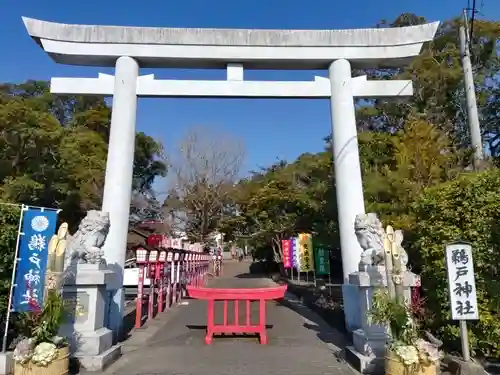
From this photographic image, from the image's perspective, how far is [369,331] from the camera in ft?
21.6

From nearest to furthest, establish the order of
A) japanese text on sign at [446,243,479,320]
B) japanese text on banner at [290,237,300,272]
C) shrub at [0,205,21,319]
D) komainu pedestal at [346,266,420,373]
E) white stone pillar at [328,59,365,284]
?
japanese text on sign at [446,243,479,320], komainu pedestal at [346,266,420,373], shrub at [0,205,21,319], white stone pillar at [328,59,365,284], japanese text on banner at [290,237,300,272]

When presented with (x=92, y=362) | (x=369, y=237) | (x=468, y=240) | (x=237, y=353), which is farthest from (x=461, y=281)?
(x=92, y=362)

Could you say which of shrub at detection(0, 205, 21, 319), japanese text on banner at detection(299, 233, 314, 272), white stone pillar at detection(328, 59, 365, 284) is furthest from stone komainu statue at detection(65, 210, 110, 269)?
japanese text on banner at detection(299, 233, 314, 272)

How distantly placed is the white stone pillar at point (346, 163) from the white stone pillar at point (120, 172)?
15.0 feet

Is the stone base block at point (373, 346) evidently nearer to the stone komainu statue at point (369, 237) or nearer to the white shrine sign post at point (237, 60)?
the stone komainu statue at point (369, 237)

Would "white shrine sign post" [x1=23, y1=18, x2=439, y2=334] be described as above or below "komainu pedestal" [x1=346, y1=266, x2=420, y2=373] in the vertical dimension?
above

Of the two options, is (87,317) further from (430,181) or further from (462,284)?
(430,181)

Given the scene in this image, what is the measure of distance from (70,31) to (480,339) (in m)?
9.86

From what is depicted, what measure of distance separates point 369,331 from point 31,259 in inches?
218

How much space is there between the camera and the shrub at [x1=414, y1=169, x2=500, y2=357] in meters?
6.21

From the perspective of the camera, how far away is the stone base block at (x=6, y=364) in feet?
18.9

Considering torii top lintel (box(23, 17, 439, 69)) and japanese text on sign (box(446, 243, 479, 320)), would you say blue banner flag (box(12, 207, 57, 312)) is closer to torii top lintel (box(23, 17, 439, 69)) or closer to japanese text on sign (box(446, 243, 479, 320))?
torii top lintel (box(23, 17, 439, 69))

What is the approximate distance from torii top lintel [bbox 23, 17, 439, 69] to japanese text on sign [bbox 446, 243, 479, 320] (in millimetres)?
5399

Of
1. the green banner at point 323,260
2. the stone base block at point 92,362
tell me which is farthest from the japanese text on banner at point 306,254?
the stone base block at point 92,362
